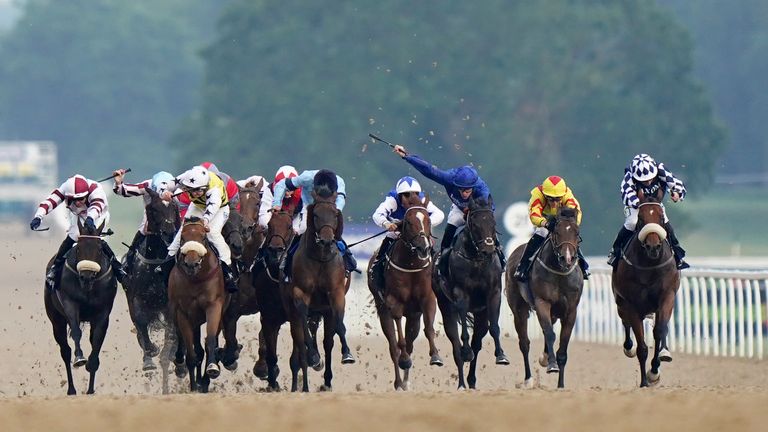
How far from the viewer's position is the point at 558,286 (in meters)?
15.4

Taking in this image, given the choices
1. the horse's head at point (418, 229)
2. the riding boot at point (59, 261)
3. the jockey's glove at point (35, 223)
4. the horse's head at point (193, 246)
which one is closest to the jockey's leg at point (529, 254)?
the horse's head at point (418, 229)

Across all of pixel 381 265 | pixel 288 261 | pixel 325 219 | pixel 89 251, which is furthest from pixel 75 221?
pixel 381 265

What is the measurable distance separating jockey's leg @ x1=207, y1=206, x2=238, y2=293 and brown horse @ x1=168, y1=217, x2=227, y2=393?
5 cm

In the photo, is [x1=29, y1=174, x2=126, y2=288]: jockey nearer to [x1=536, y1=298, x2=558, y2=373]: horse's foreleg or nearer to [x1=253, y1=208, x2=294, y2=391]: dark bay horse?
[x1=253, y1=208, x2=294, y2=391]: dark bay horse

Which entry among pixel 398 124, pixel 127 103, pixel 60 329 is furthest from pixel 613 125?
pixel 127 103

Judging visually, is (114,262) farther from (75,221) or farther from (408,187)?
(408,187)

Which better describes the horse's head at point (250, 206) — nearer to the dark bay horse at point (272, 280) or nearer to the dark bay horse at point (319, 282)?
the dark bay horse at point (272, 280)

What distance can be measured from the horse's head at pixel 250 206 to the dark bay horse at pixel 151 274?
0.68m

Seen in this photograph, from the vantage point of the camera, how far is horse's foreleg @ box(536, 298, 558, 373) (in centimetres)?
1511

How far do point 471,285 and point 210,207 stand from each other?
2144mm

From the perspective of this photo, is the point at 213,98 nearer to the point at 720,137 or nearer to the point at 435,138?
the point at 435,138

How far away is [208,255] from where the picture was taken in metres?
14.9

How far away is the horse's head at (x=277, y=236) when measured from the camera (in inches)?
620

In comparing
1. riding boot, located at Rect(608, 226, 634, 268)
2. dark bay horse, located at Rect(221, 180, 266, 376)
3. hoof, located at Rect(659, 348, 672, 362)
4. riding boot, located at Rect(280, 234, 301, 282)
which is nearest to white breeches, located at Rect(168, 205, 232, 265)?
riding boot, located at Rect(280, 234, 301, 282)
